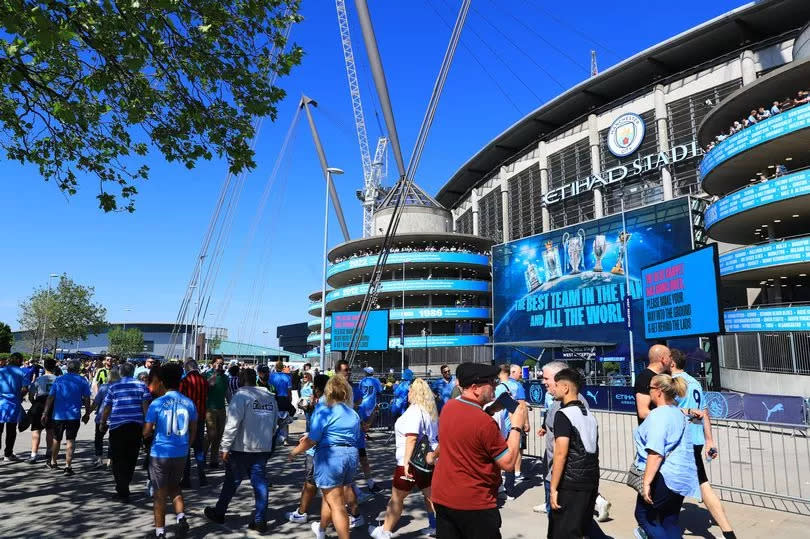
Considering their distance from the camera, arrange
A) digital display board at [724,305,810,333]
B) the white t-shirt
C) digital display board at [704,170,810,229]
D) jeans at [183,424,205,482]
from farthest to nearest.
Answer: digital display board at [704,170,810,229]
digital display board at [724,305,810,333]
jeans at [183,424,205,482]
the white t-shirt

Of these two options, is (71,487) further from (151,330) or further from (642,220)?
(151,330)

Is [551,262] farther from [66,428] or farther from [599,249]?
[66,428]

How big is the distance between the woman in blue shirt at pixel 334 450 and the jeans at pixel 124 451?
3392mm

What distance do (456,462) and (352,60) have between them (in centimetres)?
9120

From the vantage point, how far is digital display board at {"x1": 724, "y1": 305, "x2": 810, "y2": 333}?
76.1ft

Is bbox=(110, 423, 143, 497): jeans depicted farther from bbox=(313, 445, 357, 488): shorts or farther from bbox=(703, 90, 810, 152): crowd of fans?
bbox=(703, 90, 810, 152): crowd of fans

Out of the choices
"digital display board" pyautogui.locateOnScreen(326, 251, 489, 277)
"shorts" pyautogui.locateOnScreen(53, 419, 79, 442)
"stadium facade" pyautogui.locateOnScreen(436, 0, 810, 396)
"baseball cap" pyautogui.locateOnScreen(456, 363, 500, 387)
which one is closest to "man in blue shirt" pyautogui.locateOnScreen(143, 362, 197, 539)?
"baseball cap" pyautogui.locateOnScreen(456, 363, 500, 387)

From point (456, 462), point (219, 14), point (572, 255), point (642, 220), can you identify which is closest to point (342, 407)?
point (456, 462)

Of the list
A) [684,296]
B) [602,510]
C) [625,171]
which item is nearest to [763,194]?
[684,296]

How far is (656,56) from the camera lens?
45.2 m

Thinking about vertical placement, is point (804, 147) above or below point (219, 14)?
above

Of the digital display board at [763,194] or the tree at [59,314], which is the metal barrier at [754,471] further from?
the tree at [59,314]

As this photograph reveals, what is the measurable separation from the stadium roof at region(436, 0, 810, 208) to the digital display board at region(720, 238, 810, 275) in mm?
22875

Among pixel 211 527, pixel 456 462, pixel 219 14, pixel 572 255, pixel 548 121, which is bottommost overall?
pixel 211 527
